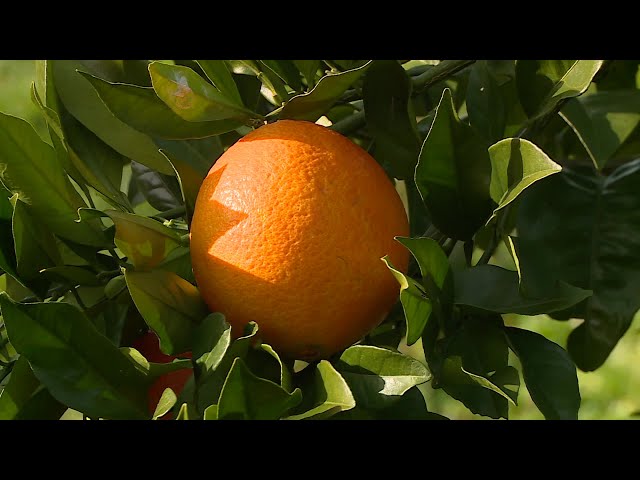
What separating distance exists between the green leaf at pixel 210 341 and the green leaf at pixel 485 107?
30 cm

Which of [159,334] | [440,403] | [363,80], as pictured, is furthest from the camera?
[440,403]

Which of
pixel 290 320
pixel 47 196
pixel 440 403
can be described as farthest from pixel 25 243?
pixel 440 403

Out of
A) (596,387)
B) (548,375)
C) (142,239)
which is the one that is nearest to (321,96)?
(142,239)

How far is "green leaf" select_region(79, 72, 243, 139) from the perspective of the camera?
731 mm

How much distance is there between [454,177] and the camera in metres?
0.71

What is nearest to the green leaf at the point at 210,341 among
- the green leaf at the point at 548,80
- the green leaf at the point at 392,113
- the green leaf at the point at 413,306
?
the green leaf at the point at 413,306

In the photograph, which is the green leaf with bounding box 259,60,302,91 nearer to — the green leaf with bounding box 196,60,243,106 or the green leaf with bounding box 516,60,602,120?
the green leaf with bounding box 196,60,243,106

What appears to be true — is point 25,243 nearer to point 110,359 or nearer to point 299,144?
point 110,359

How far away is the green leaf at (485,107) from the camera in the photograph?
78 centimetres

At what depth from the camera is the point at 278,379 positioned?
26.1 inches

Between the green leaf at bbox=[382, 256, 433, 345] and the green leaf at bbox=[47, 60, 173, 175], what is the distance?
285 millimetres

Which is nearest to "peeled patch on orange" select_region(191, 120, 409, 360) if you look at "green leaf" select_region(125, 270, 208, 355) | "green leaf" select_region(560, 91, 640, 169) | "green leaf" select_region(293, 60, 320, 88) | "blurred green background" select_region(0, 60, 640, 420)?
"green leaf" select_region(125, 270, 208, 355)

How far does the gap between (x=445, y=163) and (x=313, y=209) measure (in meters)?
0.12

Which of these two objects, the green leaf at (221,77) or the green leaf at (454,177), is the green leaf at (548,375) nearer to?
the green leaf at (454,177)
